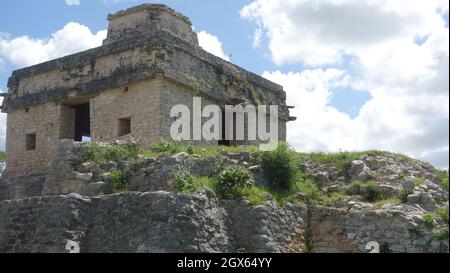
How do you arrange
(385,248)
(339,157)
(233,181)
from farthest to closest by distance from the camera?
(339,157)
(233,181)
(385,248)

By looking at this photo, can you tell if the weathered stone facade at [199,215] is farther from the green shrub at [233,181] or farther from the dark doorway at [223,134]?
the dark doorway at [223,134]

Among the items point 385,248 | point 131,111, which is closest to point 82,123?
point 131,111

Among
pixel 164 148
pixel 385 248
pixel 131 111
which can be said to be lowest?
pixel 385 248

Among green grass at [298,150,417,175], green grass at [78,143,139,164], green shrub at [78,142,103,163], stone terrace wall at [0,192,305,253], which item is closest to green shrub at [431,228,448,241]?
stone terrace wall at [0,192,305,253]

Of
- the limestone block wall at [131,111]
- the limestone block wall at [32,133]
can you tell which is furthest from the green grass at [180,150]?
the limestone block wall at [32,133]

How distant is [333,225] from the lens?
45.7 feet

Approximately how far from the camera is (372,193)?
14.5 meters

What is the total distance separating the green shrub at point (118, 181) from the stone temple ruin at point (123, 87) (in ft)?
9.84

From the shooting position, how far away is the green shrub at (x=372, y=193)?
14422 mm

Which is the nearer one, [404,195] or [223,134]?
[404,195]

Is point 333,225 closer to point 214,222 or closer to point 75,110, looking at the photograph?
point 214,222

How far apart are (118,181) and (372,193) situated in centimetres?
526

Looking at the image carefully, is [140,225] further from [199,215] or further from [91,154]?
[91,154]

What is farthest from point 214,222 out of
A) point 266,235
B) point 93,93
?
point 93,93
